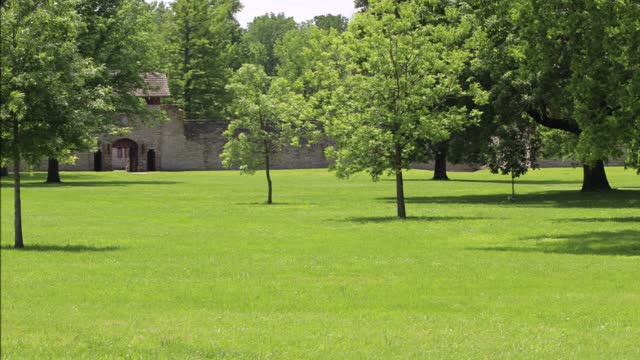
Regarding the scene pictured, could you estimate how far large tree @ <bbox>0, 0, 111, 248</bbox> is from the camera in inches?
1042

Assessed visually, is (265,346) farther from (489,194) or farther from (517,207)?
(489,194)

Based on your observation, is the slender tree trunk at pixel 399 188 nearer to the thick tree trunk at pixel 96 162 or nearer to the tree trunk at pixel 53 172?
the tree trunk at pixel 53 172

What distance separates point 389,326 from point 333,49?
998 inches

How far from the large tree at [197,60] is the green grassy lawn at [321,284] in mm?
74067

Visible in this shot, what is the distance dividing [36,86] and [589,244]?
14.6 m

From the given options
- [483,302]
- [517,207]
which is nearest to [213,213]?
[517,207]

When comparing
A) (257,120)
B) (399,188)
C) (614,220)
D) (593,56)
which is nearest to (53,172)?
(257,120)

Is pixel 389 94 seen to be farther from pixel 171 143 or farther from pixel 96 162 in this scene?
pixel 171 143

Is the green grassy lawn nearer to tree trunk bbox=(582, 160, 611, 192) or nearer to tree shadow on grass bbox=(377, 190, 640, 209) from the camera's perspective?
tree shadow on grass bbox=(377, 190, 640, 209)

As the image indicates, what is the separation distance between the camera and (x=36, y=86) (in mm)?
26453

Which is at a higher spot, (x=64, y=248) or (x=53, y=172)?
(x=53, y=172)

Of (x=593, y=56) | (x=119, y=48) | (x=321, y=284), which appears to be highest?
(x=119, y=48)

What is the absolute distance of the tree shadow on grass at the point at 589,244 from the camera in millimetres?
26219

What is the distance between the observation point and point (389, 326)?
49.7ft
